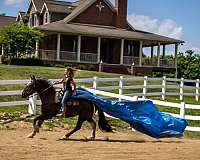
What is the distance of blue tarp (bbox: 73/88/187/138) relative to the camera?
48.1 feet

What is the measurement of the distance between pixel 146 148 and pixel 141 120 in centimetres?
269

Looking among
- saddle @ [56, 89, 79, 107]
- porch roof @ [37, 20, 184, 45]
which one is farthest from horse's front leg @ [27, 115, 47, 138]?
porch roof @ [37, 20, 184, 45]

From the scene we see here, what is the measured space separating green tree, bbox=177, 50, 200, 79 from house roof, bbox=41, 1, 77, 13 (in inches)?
771

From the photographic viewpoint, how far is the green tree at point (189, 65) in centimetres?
6581

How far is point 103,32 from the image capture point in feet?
158

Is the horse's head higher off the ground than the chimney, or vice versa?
the chimney

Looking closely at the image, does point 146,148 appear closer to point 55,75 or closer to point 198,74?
point 55,75

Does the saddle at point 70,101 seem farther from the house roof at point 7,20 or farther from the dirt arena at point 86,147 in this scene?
the house roof at point 7,20

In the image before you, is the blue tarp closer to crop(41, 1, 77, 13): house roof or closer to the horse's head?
the horse's head

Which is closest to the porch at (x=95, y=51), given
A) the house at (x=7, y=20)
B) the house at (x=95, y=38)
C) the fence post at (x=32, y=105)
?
the house at (x=95, y=38)

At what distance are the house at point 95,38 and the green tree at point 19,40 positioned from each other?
1.67 m

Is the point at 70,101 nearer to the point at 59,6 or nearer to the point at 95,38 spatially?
the point at 95,38

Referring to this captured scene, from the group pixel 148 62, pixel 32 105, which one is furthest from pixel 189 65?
pixel 32 105

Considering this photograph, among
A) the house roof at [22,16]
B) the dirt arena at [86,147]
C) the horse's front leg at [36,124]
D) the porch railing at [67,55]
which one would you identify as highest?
the house roof at [22,16]
